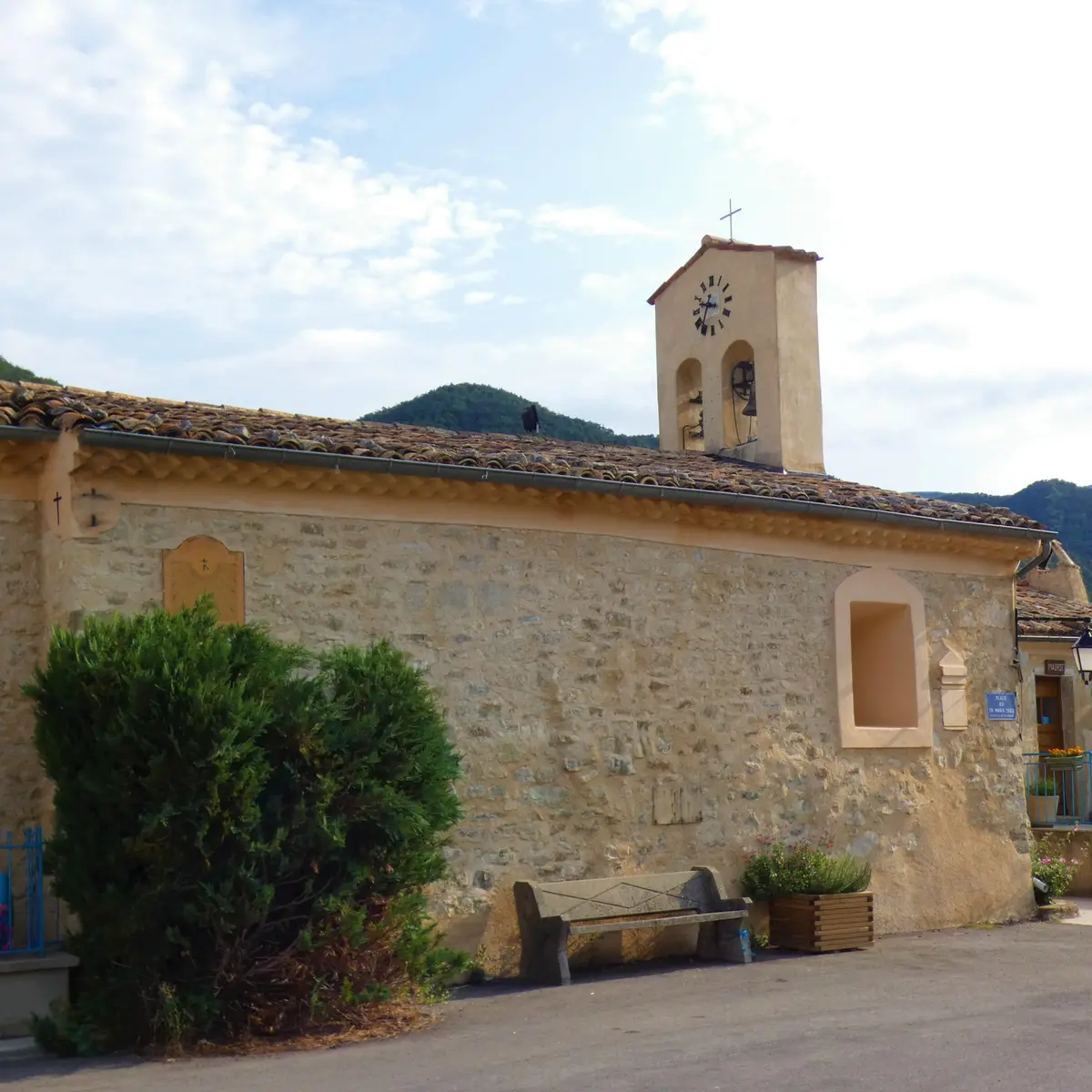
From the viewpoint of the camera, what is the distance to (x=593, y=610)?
10.2 meters

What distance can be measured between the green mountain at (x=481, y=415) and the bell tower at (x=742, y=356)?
54.7 feet

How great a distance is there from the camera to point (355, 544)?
926 centimetres

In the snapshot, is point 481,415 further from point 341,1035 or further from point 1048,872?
point 341,1035

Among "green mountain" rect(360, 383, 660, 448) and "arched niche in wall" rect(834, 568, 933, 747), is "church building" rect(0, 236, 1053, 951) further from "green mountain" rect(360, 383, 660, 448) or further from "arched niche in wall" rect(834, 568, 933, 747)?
"green mountain" rect(360, 383, 660, 448)

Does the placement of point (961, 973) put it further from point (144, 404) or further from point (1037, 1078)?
point (144, 404)

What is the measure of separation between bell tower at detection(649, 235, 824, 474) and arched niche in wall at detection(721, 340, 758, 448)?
0.03ft

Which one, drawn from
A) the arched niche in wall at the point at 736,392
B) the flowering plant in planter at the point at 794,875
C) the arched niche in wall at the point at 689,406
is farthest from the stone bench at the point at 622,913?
the arched niche in wall at the point at 689,406

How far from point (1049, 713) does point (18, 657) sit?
15.9m

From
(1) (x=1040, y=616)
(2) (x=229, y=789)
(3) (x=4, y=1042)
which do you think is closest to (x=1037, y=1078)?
(2) (x=229, y=789)

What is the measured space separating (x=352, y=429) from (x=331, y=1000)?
4645mm

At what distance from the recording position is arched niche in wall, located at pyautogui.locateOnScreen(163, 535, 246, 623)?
8570 mm

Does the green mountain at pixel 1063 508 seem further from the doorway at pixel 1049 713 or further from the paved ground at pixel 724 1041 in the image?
the paved ground at pixel 724 1041

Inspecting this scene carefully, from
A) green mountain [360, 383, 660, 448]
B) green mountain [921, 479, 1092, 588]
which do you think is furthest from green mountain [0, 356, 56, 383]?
green mountain [921, 479, 1092, 588]

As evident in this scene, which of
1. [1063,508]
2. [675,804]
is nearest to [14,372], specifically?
[675,804]
